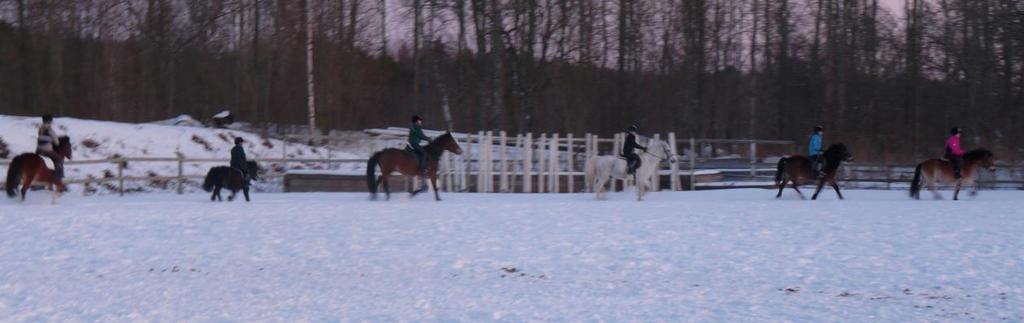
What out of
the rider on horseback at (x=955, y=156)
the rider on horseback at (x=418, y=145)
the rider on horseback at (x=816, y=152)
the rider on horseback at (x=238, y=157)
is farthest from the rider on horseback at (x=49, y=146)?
the rider on horseback at (x=955, y=156)

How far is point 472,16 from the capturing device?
135 ft

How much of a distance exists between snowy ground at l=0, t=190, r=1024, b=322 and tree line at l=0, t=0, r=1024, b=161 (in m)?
21.3

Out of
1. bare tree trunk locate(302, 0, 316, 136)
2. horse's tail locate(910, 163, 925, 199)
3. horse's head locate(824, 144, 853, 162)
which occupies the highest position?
bare tree trunk locate(302, 0, 316, 136)

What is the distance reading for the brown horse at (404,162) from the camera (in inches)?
854

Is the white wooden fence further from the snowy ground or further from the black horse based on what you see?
the snowy ground

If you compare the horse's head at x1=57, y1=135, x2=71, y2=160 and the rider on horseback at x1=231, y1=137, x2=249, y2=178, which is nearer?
the horse's head at x1=57, y1=135, x2=71, y2=160

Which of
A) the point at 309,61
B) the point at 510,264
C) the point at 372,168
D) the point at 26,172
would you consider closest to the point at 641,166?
the point at 372,168

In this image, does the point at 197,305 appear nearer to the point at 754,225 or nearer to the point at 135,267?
the point at 135,267

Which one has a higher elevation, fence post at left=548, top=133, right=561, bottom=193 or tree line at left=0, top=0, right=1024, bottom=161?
tree line at left=0, top=0, right=1024, bottom=161

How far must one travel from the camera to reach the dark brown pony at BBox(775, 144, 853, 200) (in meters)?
22.5

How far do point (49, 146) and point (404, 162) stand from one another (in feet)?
23.1

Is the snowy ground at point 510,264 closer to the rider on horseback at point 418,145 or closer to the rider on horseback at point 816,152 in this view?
the rider on horseback at point 418,145

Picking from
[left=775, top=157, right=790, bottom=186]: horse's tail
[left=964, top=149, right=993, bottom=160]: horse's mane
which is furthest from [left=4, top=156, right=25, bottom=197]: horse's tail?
[left=964, top=149, right=993, bottom=160]: horse's mane

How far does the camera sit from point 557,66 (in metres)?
44.7
